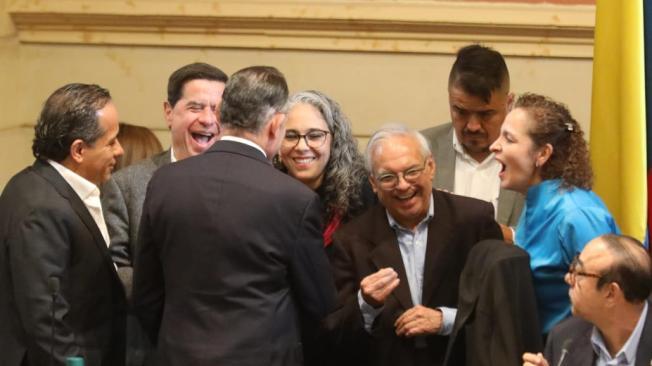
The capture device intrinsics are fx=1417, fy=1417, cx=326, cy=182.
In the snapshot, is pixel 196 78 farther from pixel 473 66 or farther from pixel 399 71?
pixel 399 71

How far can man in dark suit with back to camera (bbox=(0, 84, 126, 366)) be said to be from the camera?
383 centimetres

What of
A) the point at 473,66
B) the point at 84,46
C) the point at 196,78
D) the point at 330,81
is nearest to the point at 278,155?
the point at 196,78

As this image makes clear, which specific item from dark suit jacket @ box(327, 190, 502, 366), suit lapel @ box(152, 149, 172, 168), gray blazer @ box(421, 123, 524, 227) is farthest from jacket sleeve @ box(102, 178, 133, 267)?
gray blazer @ box(421, 123, 524, 227)

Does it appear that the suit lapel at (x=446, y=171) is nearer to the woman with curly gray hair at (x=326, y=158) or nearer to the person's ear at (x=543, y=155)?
the woman with curly gray hair at (x=326, y=158)

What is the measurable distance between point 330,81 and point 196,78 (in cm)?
136

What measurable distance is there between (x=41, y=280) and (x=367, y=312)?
0.96m

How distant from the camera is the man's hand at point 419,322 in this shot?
4086 millimetres

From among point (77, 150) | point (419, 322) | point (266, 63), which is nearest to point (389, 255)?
point (419, 322)

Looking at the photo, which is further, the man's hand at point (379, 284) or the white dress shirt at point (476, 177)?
the white dress shirt at point (476, 177)

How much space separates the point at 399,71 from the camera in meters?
5.85

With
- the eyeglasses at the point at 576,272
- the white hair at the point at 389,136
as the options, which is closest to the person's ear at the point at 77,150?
the white hair at the point at 389,136

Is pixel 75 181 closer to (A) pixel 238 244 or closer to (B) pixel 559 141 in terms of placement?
(A) pixel 238 244

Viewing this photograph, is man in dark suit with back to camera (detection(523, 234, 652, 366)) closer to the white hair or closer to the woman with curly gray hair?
the white hair

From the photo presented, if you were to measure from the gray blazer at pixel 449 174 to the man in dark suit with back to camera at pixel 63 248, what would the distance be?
1.20 meters
